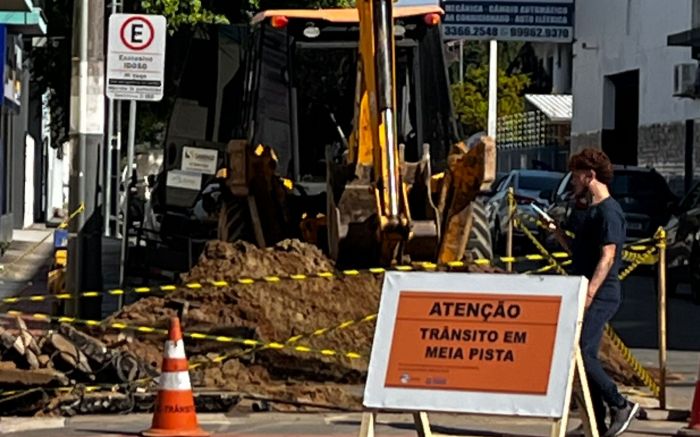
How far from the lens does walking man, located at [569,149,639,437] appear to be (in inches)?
417

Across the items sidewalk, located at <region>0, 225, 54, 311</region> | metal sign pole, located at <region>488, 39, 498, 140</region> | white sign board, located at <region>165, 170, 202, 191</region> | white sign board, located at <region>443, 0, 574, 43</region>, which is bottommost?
sidewalk, located at <region>0, 225, 54, 311</region>

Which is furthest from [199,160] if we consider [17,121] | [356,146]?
[17,121]

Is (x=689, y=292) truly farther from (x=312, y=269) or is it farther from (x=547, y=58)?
(x=547, y=58)

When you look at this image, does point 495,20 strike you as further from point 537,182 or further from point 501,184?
point 537,182

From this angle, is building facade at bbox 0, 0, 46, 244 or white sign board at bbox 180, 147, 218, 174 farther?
building facade at bbox 0, 0, 46, 244

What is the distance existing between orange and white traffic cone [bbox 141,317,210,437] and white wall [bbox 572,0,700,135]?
29114 mm

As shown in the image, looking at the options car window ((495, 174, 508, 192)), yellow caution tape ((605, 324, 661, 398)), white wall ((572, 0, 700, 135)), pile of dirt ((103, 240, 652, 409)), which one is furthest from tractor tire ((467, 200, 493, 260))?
white wall ((572, 0, 700, 135))

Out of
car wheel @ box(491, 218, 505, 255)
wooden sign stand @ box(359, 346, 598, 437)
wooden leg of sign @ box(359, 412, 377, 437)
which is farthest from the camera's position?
car wheel @ box(491, 218, 505, 255)

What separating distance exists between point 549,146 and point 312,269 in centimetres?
4623

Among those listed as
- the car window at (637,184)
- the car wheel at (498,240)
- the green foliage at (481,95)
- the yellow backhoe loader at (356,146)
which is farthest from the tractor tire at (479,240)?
the green foliage at (481,95)

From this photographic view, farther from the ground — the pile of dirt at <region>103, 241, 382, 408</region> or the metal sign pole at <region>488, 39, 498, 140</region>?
the metal sign pole at <region>488, 39, 498, 140</region>

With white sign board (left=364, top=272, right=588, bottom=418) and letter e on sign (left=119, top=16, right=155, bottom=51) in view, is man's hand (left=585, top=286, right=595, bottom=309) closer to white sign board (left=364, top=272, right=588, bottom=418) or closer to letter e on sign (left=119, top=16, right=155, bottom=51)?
white sign board (left=364, top=272, right=588, bottom=418)

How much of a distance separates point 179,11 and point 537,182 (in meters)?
9.53

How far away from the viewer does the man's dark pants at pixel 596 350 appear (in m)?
10.6
